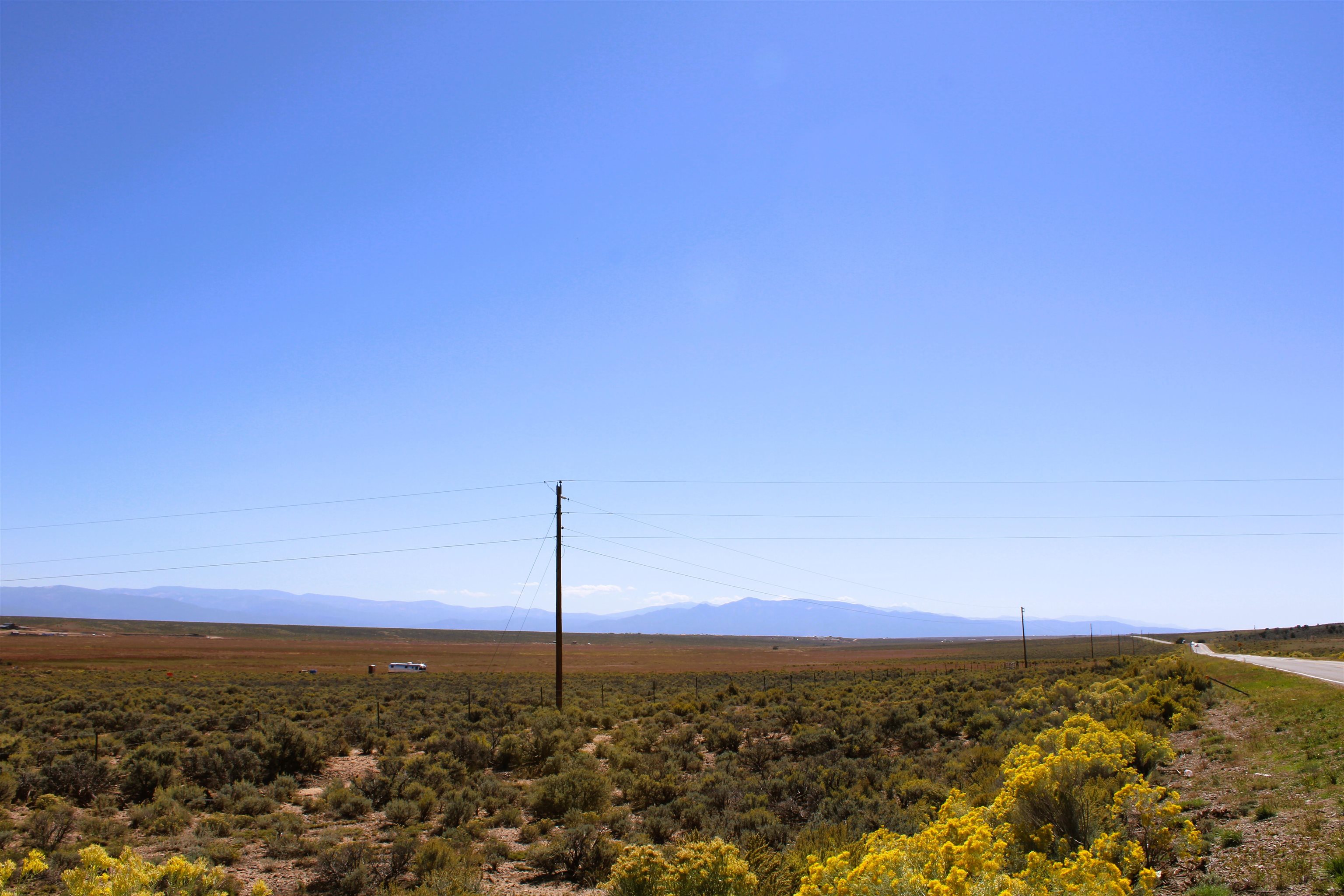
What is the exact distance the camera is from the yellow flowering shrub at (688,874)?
7.66 m

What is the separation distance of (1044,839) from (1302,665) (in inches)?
1545

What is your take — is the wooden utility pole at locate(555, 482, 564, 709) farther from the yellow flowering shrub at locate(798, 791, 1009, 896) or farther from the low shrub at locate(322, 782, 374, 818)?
the yellow flowering shrub at locate(798, 791, 1009, 896)

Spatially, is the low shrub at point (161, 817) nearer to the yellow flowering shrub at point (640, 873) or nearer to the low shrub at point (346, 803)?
the low shrub at point (346, 803)

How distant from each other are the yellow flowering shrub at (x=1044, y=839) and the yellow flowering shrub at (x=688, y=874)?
0.75 m

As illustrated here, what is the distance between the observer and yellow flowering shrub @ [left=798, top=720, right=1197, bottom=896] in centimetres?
631

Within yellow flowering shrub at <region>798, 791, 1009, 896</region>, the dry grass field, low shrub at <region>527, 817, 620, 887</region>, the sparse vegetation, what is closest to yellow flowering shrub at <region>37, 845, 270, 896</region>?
the sparse vegetation

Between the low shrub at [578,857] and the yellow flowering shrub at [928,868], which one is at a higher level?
the yellow flowering shrub at [928,868]

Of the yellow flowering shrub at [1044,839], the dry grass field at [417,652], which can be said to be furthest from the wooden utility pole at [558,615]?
the dry grass field at [417,652]

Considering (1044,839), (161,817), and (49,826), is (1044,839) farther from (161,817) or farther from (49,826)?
(49,826)

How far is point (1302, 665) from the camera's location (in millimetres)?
37219

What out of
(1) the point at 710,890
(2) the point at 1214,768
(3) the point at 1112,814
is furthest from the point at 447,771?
(2) the point at 1214,768

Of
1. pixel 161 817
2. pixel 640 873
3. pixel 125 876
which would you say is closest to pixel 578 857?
pixel 640 873

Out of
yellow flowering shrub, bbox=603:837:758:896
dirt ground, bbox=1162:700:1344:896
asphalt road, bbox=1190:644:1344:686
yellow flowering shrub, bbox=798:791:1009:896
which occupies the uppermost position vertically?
yellow flowering shrub, bbox=798:791:1009:896

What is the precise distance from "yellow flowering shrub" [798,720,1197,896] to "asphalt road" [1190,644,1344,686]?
1961 centimetres
